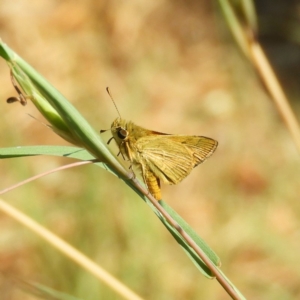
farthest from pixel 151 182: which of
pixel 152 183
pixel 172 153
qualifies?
pixel 172 153

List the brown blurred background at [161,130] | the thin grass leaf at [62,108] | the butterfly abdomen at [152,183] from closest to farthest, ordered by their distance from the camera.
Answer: the thin grass leaf at [62,108] < the butterfly abdomen at [152,183] < the brown blurred background at [161,130]

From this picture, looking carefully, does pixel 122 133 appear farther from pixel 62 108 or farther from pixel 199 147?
pixel 62 108

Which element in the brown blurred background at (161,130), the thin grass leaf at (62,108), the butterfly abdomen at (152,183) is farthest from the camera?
the brown blurred background at (161,130)

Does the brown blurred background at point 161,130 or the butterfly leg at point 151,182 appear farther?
the brown blurred background at point 161,130

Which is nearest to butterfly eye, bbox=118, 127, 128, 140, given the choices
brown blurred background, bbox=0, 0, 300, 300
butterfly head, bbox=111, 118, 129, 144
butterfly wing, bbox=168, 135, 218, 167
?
butterfly head, bbox=111, 118, 129, 144

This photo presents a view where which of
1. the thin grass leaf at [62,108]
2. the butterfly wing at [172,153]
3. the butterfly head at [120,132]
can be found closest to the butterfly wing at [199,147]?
the butterfly wing at [172,153]

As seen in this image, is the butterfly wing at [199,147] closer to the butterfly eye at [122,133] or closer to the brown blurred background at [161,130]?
the butterfly eye at [122,133]

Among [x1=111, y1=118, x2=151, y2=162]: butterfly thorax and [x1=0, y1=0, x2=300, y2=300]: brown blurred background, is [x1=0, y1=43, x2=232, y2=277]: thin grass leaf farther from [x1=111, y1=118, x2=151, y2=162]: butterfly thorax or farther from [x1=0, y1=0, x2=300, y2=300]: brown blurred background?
[x1=0, y1=0, x2=300, y2=300]: brown blurred background
